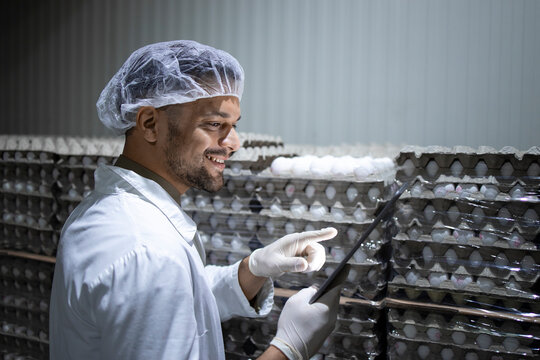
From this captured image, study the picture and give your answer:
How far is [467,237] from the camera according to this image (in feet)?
6.63

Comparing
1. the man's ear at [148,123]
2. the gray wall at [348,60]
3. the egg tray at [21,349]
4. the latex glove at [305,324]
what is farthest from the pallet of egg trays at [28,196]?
the latex glove at [305,324]

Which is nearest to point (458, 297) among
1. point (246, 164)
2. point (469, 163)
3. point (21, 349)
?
point (469, 163)

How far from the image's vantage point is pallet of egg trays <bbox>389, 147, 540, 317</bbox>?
195 cm

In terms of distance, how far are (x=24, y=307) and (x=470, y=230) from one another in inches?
108

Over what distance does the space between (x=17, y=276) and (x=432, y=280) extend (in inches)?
103

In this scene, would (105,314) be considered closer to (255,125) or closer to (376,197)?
(376,197)

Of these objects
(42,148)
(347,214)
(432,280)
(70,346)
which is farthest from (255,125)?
(70,346)

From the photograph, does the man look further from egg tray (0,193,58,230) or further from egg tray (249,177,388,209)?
egg tray (0,193,58,230)

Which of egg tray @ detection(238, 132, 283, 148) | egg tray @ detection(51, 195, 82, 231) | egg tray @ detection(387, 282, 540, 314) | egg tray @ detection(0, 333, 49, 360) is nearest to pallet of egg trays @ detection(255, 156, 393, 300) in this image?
egg tray @ detection(387, 282, 540, 314)

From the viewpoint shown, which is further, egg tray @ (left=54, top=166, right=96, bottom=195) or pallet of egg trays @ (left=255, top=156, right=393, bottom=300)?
egg tray @ (left=54, top=166, right=96, bottom=195)

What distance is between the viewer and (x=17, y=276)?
3.18 m

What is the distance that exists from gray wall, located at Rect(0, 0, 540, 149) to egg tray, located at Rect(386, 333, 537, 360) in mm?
1637

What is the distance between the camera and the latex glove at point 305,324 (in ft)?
4.93

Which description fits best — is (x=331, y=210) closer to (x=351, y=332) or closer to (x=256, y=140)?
(x=351, y=332)
